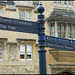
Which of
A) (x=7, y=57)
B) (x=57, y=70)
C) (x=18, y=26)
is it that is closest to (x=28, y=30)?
(x=18, y=26)

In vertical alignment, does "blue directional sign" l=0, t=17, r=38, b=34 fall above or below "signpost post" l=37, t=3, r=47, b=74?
above

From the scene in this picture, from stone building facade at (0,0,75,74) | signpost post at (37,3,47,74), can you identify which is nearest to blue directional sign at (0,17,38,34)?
signpost post at (37,3,47,74)

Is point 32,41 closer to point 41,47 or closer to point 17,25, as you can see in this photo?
point 41,47

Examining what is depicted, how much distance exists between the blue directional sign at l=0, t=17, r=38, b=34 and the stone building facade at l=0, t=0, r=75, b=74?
20.4ft

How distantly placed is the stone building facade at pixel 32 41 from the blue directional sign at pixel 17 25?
623 cm

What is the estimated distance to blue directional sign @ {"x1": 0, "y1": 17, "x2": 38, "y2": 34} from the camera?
5732mm

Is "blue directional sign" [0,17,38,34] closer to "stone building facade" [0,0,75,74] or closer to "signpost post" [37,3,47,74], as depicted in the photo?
"signpost post" [37,3,47,74]

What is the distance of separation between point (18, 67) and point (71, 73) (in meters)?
3.38

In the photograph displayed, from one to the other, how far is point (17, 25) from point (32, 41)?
6.74 meters

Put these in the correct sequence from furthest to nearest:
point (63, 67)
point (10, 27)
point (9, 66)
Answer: point (63, 67)
point (9, 66)
point (10, 27)

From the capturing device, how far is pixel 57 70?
1268 cm

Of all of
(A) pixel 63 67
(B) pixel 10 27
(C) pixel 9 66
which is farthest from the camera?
(A) pixel 63 67

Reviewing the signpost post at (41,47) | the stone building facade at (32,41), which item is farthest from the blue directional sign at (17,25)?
the stone building facade at (32,41)

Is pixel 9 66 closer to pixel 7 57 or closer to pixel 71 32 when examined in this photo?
pixel 7 57
